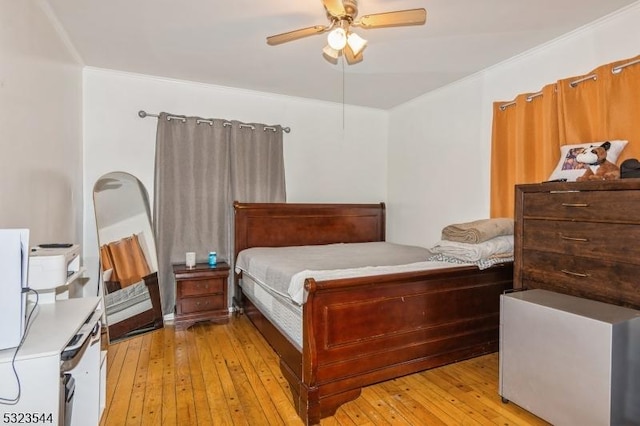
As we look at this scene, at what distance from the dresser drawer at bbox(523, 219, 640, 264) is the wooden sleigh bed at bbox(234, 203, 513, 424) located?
48cm

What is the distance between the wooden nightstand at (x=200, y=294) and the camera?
338cm

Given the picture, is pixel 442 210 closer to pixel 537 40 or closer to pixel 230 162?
pixel 537 40

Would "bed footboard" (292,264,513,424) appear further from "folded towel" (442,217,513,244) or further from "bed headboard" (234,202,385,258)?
"bed headboard" (234,202,385,258)

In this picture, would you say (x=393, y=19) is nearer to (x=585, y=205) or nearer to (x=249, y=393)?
(x=585, y=205)

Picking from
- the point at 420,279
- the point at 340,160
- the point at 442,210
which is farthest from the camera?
the point at 340,160

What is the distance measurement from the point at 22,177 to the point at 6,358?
4.04ft

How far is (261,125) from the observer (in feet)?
13.2

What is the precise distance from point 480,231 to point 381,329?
3.56 feet

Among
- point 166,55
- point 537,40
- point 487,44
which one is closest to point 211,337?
point 166,55

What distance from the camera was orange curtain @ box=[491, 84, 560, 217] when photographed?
8.91 feet

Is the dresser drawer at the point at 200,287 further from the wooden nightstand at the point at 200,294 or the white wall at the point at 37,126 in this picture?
the white wall at the point at 37,126

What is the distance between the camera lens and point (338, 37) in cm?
198

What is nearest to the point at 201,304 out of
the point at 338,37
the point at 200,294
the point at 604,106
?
the point at 200,294

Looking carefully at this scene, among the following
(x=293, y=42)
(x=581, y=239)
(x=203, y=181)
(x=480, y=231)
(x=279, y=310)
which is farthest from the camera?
(x=203, y=181)
